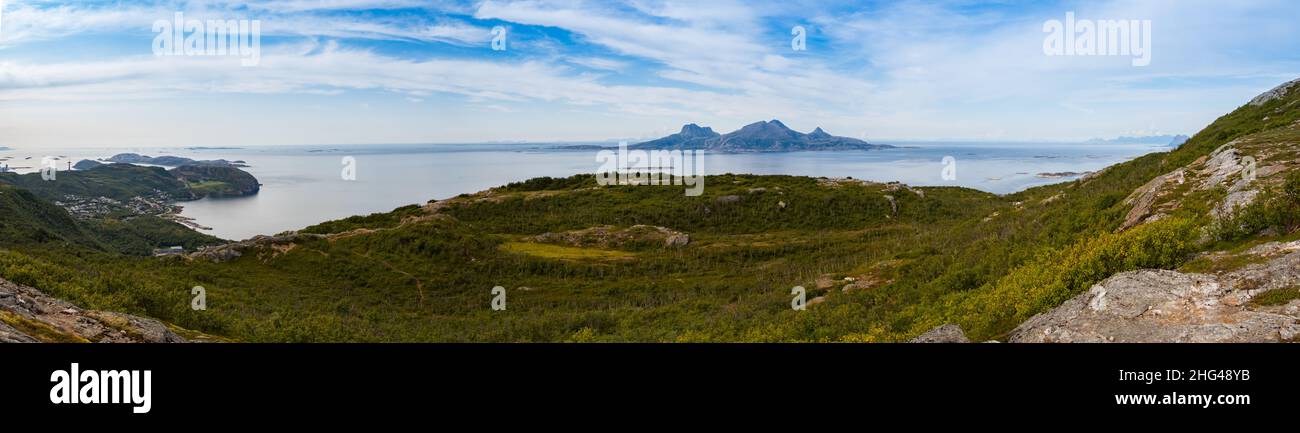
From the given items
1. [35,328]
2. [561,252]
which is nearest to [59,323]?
[35,328]

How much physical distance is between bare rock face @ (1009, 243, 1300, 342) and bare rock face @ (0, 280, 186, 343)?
50.4ft

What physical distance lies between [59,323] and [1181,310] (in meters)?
18.6

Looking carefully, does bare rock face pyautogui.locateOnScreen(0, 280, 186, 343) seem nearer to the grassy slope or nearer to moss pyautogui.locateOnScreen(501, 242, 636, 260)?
the grassy slope

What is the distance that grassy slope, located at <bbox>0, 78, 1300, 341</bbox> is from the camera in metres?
14.1

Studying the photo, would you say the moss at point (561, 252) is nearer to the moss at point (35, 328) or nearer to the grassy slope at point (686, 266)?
the grassy slope at point (686, 266)

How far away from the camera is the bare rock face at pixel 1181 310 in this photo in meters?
6.48

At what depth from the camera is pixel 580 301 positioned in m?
41.2

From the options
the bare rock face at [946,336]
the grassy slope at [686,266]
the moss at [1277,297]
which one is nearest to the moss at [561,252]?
the grassy slope at [686,266]

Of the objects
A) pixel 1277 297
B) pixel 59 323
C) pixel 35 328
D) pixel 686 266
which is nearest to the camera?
pixel 1277 297

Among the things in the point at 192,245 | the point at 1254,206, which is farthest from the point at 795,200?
the point at 192,245

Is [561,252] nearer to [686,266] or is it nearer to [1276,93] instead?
[686,266]

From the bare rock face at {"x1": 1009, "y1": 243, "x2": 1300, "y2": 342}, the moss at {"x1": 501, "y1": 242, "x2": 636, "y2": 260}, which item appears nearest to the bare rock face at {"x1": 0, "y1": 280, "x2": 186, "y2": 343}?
the bare rock face at {"x1": 1009, "y1": 243, "x2": 1300, "y2": 342}

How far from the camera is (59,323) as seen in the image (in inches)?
381
